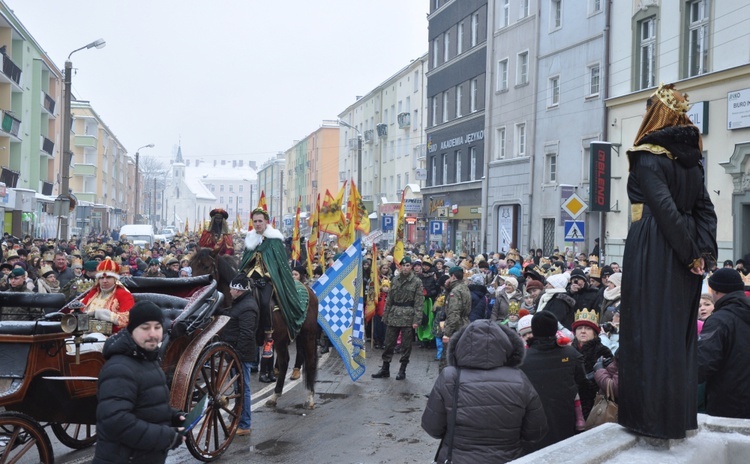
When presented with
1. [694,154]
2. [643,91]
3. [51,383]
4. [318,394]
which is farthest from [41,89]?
[694,154]

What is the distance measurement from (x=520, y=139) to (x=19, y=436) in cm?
3199

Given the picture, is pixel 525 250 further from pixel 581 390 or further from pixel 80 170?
pixel 80 170

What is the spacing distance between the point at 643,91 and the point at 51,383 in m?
22.7

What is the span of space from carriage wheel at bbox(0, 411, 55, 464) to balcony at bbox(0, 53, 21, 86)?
38185mm

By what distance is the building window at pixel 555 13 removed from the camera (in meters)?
33.3

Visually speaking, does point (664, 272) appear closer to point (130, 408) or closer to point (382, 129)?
point (130, 408)

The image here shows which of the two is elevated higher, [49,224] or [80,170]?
[80,170]

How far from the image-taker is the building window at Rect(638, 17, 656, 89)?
25.8 m

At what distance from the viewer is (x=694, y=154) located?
4.43 m

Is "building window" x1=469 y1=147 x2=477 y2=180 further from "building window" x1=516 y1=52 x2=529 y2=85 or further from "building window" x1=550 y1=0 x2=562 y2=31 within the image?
"building window" x1=550 y1=0 x2=562 y2=31

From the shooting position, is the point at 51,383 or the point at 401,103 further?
the point at 401,103

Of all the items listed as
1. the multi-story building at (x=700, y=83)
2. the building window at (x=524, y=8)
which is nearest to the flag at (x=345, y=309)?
the multi-story building at (x=700, y=83)

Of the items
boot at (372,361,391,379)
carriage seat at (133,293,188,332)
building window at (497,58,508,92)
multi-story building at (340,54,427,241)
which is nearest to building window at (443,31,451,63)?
multi-story building at (340,54,427,241)

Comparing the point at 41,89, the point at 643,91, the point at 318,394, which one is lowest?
the point at 318,394
